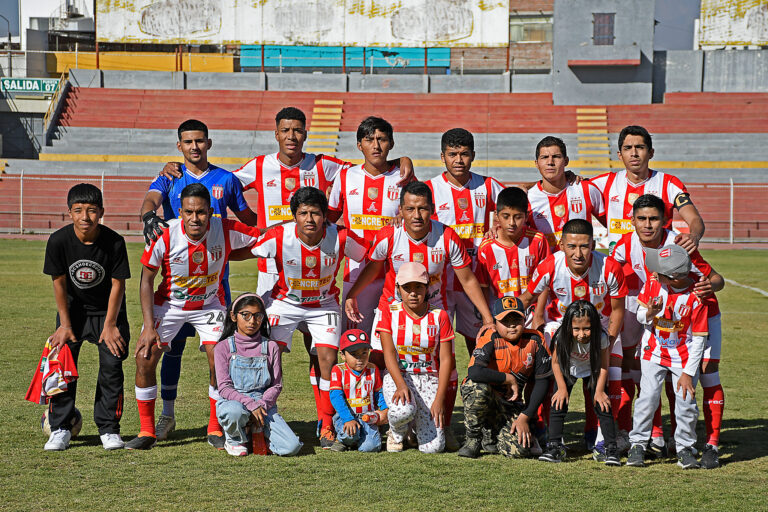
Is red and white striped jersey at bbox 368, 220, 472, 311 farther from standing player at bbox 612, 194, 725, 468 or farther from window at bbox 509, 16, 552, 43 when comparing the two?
window at bbox 509, 16, 552, 43

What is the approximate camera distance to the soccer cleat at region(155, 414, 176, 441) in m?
5.77

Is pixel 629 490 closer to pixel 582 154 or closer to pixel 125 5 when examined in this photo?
pixel 582 154

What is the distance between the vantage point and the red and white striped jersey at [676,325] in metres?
5.34

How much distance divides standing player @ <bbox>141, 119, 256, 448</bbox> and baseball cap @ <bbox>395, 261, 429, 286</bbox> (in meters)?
1.40

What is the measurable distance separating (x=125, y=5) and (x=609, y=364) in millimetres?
29691

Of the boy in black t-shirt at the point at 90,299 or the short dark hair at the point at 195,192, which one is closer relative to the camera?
the boy in black t-shirt at the point at 90,299

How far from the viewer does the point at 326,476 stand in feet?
16.2

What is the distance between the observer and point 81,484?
4695 mm

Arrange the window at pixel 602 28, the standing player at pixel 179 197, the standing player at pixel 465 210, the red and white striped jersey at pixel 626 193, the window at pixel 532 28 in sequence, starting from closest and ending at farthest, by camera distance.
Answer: the standing player at pixel 179 197 → the red and white striped jersey at pixel 626 193 → the standing player at pixel 465 210 → the window at pixel 602 28 → the window at pixel 532 28

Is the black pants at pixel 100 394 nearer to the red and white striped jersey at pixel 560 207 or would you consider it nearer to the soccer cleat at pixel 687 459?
the red and white striped jersey at pixel 560 207

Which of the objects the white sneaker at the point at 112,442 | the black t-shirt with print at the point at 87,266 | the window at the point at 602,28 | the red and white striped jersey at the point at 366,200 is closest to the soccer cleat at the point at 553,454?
the red and white striped jersey at the point at 366,200

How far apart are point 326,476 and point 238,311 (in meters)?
1.29

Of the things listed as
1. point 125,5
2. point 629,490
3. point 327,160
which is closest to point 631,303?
point 629,490

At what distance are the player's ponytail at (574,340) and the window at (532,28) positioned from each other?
38.7 meters
